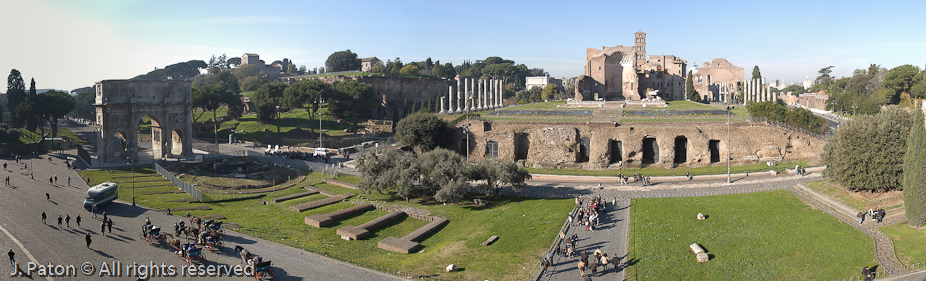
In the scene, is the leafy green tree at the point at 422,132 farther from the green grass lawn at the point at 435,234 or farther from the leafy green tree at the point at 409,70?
the leafy green tree at the point at 409,70

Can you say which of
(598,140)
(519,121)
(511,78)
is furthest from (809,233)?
(511,78)

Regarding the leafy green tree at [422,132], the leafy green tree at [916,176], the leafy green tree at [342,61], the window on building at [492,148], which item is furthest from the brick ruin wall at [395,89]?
the leafy green tree at [916,176]

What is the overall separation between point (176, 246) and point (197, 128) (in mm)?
54531

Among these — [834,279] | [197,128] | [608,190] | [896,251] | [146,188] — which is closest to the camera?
[834,279]

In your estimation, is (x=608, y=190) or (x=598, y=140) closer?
(x=608, y=190)

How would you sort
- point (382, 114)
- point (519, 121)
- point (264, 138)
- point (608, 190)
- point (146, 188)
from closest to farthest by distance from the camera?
point (608, 190) < point (146, 188) < point (519, 121) < point (264, 138) < point (382, 114)

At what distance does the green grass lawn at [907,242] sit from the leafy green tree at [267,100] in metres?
62.3

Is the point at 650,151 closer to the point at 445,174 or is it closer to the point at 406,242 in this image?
the point at 445,174

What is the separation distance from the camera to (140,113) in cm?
4719

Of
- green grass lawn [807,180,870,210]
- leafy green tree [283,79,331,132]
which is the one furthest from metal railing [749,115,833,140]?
leafy green tree [283,79,331,132]

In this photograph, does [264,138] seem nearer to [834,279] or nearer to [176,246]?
[176,246]

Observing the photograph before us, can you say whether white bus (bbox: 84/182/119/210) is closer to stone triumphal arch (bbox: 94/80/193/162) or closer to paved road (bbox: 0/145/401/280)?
paved road (bbox: 0/145/401/280)

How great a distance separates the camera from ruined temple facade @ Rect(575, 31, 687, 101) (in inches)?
2881

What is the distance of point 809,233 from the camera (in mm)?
23281
